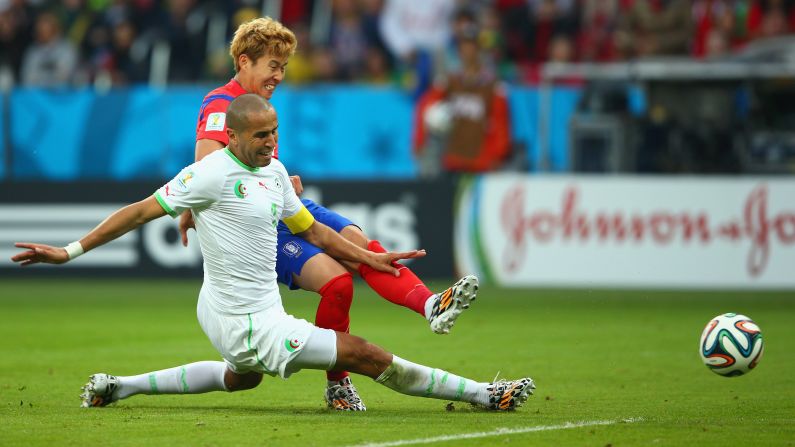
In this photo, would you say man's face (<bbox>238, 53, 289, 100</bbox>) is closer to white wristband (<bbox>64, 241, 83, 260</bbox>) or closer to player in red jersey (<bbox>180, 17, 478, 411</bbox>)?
player in red jersey (<bbox>180, 17, 478, 411</bbox>)

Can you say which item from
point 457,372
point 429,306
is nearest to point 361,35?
point 457,372

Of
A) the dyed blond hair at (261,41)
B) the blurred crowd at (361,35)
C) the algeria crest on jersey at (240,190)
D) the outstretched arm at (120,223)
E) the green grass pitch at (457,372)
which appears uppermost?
the blurred crowd at (361,35)

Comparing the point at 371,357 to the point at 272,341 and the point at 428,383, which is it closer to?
the point at 428,383

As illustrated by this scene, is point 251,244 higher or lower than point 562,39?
lower

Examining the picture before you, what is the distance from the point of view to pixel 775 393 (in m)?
8.70

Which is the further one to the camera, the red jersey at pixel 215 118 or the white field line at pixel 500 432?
the red jersey at pixel 215 118

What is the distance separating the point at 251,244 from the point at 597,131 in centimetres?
1083

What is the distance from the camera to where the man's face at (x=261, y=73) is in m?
8.22

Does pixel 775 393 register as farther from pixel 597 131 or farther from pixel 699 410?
pixel 597 131

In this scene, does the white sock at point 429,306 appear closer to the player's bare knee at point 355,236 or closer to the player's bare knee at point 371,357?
the player's bare knee at point 371,357

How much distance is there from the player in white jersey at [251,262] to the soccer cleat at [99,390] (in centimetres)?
82

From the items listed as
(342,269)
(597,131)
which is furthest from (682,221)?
(342,269)

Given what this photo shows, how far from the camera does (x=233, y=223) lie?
7.41m

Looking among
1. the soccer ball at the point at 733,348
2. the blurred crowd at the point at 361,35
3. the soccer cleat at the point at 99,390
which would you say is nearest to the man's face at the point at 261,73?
the soccer cleat at the point at 99,390
